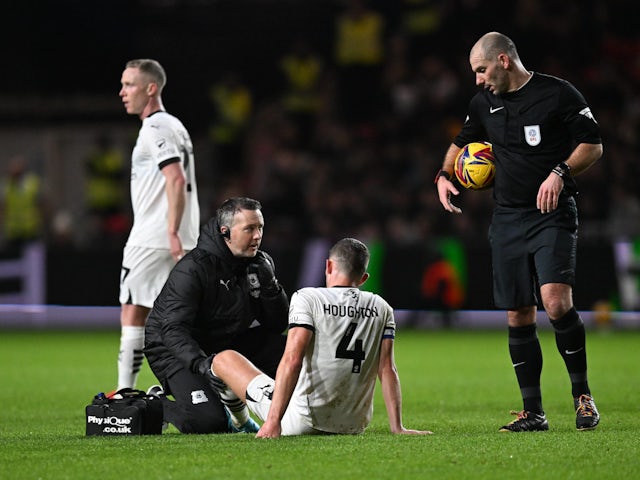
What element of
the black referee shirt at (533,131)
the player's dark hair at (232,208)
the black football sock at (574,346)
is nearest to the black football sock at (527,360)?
the black football sock at (574,346)

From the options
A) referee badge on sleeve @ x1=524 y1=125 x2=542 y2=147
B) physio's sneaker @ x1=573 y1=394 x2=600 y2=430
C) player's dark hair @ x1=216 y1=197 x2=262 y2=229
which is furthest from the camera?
player's dark hair @ x1=216 y1=197 x2=262 y2=229

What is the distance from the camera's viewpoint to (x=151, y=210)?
8734 mm

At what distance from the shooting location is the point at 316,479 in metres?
5.30

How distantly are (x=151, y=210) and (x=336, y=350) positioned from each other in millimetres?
2556

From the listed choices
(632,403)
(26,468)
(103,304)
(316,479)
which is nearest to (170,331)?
(26,468)

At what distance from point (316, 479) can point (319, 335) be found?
146 cm

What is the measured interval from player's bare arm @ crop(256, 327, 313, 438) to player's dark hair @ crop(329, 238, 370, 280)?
0.41 metres

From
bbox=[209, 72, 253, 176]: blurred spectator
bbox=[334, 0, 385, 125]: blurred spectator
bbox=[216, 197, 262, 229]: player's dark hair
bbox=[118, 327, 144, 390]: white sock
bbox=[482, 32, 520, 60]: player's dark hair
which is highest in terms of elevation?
bbox=[334, 0, 385, 125]: blurred spectator

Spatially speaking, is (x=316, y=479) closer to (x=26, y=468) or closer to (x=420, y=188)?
(x=26, y=468)

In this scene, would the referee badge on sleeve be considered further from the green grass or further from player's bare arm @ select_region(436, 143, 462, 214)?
the green grass

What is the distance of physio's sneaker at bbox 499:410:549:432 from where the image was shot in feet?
23.4

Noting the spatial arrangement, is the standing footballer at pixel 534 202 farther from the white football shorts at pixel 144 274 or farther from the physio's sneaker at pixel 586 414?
the white football shorts at pixel 144 274

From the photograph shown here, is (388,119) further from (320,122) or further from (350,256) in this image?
(350,256)

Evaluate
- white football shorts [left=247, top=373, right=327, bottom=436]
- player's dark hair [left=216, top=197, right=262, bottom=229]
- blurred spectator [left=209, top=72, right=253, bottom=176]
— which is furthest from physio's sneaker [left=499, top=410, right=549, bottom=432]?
blurred spectator [left=209, top=72, right=253, bottom=176]
